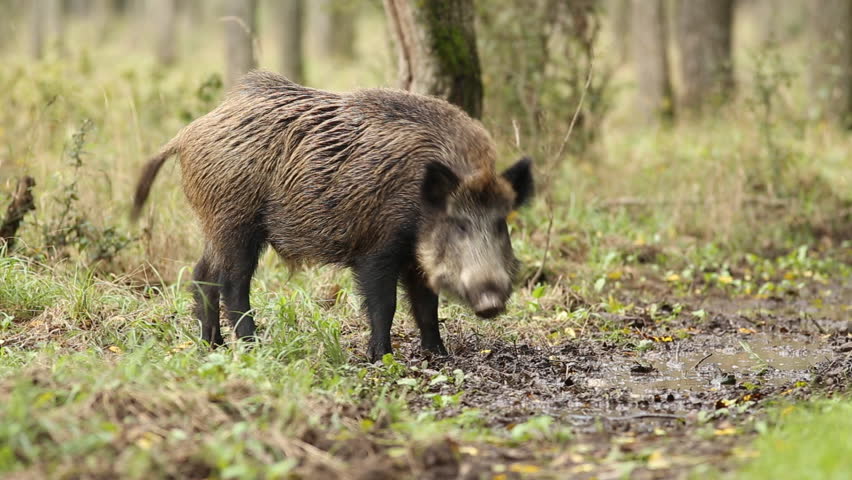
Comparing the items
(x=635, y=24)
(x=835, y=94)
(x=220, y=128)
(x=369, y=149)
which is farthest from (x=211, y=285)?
(x=635, y=24)

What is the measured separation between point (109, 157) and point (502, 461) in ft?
18.3

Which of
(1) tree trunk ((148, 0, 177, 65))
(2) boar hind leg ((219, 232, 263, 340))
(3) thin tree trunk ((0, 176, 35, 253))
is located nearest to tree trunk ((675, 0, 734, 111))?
(2) boar hind leg ((219, 232, 263, 340))

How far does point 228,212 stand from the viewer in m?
5.63

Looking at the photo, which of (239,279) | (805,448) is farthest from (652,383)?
(239,279)

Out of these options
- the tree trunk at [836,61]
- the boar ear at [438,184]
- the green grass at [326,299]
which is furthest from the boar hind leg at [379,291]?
the tree trunk at [836,61]

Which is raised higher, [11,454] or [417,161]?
[417,161]

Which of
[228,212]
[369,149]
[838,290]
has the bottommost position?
[838,290]

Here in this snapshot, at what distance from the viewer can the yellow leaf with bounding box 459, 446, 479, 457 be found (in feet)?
12.8

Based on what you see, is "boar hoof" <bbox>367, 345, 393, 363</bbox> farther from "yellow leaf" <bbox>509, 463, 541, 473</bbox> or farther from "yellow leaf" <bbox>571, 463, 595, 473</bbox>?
"yellow leaf" <bbox>571, 463, 595, 473</bbox>

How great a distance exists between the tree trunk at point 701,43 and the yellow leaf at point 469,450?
1059 cm

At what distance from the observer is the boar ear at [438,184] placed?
5.08m

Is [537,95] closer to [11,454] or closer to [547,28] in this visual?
[547,28]

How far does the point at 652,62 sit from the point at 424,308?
9.78m

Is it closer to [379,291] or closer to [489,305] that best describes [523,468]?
[489,305]
